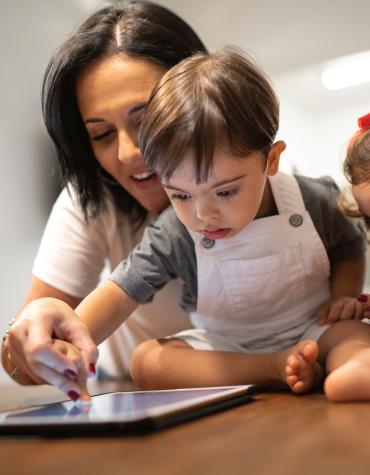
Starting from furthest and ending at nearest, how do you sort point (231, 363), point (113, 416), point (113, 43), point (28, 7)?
point (28, 7)
point (113, 43)
point (231, 363)
point (113, 416)

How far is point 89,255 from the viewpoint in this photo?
1190 mm

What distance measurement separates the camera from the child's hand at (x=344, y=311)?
0.89 m

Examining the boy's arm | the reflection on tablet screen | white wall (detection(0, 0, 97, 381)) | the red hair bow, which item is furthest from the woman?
white wall (detection(0, 0, 97, 381))

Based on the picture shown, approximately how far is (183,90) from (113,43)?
1.06 feet

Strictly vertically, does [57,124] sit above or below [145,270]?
A: above

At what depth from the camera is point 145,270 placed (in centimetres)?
89

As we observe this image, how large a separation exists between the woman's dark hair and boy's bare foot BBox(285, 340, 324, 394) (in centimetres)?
54

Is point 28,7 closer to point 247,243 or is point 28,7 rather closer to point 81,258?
point 81,258

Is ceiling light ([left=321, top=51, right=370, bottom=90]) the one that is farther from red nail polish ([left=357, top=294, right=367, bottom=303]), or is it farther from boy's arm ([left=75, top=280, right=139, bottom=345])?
boy's arm ([left=75, top=280, right=139, bottom=345])

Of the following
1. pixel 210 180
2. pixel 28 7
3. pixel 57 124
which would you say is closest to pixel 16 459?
pixel 210 180

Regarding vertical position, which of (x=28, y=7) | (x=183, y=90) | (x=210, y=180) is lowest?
(x=210, y=180)

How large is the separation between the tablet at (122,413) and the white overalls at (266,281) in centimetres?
26

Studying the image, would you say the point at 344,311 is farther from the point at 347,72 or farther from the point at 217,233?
the point at 347,72

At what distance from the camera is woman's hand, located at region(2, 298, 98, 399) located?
62cm
